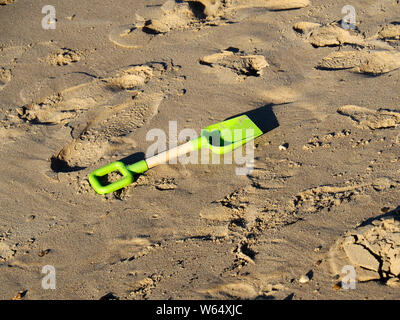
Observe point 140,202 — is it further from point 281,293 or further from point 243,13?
point 243,13

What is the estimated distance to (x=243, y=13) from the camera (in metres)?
3.94

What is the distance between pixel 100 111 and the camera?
3316 millimetres

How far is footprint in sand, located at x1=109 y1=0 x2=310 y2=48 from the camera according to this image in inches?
154

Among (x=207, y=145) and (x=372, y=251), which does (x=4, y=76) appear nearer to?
(x=207, y=145)

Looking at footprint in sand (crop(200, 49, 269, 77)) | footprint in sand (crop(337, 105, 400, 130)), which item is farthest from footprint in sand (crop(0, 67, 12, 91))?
footprint in sand (crop(337, 105, 400, 130))

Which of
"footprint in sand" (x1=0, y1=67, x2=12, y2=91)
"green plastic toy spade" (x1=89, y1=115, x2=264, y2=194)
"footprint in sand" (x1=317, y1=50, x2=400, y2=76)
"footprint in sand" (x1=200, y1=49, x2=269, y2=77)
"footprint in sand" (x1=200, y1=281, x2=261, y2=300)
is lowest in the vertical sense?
"footprint in sand" (x1=200, y1=281, x2=261, y2=300)

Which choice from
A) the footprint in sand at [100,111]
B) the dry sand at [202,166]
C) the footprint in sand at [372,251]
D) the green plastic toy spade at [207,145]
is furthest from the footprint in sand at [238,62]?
the footprint in sand at [372,251]

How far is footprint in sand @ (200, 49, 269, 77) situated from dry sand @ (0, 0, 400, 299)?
0.05 feet

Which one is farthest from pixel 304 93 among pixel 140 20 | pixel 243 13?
pixel 140 20

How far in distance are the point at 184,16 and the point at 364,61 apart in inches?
64.3

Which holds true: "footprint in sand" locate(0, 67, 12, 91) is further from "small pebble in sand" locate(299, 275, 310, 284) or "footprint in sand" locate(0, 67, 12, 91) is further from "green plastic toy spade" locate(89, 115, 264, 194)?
"small pebble in sand" locate(299, 275, 310, 284)

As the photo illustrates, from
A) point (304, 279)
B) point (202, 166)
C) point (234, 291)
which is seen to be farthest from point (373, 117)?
point (234, 291)

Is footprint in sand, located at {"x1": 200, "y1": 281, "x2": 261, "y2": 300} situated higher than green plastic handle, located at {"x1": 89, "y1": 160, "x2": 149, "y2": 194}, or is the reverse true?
green plastic handle, located at {"x1": 89, "y1": 160, "x2": 149, "y2": 194}

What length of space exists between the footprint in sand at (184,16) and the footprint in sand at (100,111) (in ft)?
1.63
